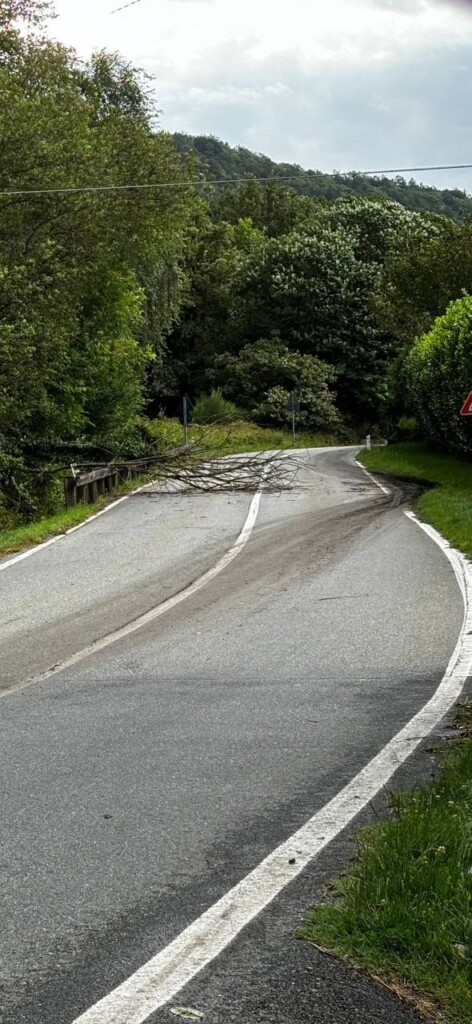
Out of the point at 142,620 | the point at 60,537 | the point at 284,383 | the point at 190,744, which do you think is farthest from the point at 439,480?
the point at 284,383

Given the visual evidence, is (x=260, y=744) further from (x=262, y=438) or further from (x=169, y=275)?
(x=262, y=438)

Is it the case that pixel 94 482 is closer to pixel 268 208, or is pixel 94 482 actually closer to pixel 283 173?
pixel 268 208

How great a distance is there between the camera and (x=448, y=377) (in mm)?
32656

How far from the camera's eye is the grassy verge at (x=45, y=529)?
18252 mm

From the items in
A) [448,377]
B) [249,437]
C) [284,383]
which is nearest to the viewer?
[448,377]

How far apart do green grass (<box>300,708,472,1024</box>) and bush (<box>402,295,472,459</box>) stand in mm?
26132

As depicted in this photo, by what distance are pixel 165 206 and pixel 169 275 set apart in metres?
12.7

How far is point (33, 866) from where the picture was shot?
4.86 metres

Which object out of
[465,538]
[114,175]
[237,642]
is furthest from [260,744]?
[114,175]

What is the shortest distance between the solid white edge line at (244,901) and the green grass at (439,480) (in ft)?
31.9

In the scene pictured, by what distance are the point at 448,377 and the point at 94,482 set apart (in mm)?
12223

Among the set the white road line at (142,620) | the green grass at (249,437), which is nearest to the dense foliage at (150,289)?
the green grass at (249,437)

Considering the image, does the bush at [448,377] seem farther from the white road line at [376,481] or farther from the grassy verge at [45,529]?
the grassy verge at [45,529]

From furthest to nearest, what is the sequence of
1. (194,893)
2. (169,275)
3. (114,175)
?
(169,275)
(114,175)
(194,893)
